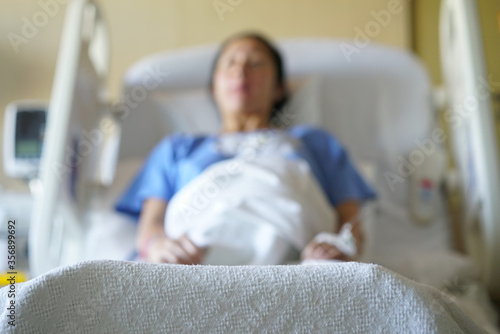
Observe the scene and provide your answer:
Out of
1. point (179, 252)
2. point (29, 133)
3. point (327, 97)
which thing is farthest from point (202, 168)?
point (29, 133)

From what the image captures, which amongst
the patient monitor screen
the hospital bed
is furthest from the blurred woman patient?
the patient monitor screen

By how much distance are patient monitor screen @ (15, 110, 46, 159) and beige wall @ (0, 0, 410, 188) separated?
2.50 feet

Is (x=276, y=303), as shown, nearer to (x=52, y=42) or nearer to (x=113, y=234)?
(x=113, y=234)

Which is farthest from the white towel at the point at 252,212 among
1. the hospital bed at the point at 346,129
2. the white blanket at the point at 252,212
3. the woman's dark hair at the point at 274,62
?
the woman's dark hair at the point at 274,62

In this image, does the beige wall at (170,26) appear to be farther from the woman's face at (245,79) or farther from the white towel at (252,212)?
the white towel at (252,212)

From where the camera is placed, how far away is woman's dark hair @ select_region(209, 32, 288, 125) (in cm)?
163

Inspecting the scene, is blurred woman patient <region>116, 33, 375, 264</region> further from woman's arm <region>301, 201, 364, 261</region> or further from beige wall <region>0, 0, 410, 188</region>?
beige wall <region>0, 0, 410, 188</region>

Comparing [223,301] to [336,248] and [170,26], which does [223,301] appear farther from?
[170,26]

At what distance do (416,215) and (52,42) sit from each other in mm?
1693

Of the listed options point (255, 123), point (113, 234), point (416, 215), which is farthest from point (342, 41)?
point (113, 234)

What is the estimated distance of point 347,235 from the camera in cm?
105

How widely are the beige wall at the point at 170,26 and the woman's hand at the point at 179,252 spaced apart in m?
1.56

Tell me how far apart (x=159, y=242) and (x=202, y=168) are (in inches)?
11.4

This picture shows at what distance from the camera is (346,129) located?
1.79 metres
